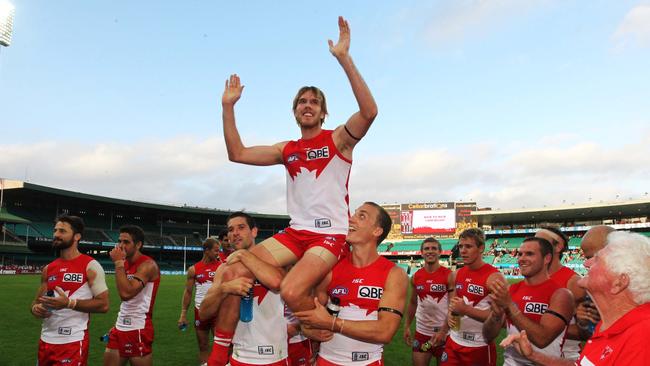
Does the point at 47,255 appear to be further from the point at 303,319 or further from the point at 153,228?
the point at 303,319

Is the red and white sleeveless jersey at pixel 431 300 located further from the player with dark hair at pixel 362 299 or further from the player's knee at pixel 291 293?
the player's knee at pixel 291 293

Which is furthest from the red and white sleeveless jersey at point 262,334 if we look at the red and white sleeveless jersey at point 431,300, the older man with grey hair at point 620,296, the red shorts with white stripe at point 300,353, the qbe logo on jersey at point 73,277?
the red and white sleeveless jersey at point 431,300

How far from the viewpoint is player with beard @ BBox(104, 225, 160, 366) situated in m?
7.86

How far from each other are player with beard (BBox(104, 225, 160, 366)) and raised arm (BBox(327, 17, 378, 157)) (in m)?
4.45

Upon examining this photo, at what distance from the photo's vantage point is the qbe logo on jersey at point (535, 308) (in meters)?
5.82

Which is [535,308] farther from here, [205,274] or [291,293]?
[205,274]

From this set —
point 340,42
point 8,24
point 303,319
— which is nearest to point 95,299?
point 303,319

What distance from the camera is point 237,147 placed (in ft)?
17.8

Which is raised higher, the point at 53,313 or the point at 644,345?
the point at 644,345

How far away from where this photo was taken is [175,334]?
15.5 metres

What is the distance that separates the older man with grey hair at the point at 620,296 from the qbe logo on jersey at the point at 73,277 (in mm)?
6224

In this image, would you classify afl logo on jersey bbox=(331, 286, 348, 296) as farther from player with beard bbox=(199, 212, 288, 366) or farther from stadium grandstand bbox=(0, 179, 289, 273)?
stadium grandstand bbox=(0, 179, 289, 273)

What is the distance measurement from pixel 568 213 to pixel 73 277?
82.3 metres

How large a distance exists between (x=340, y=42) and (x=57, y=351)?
5274 mm
